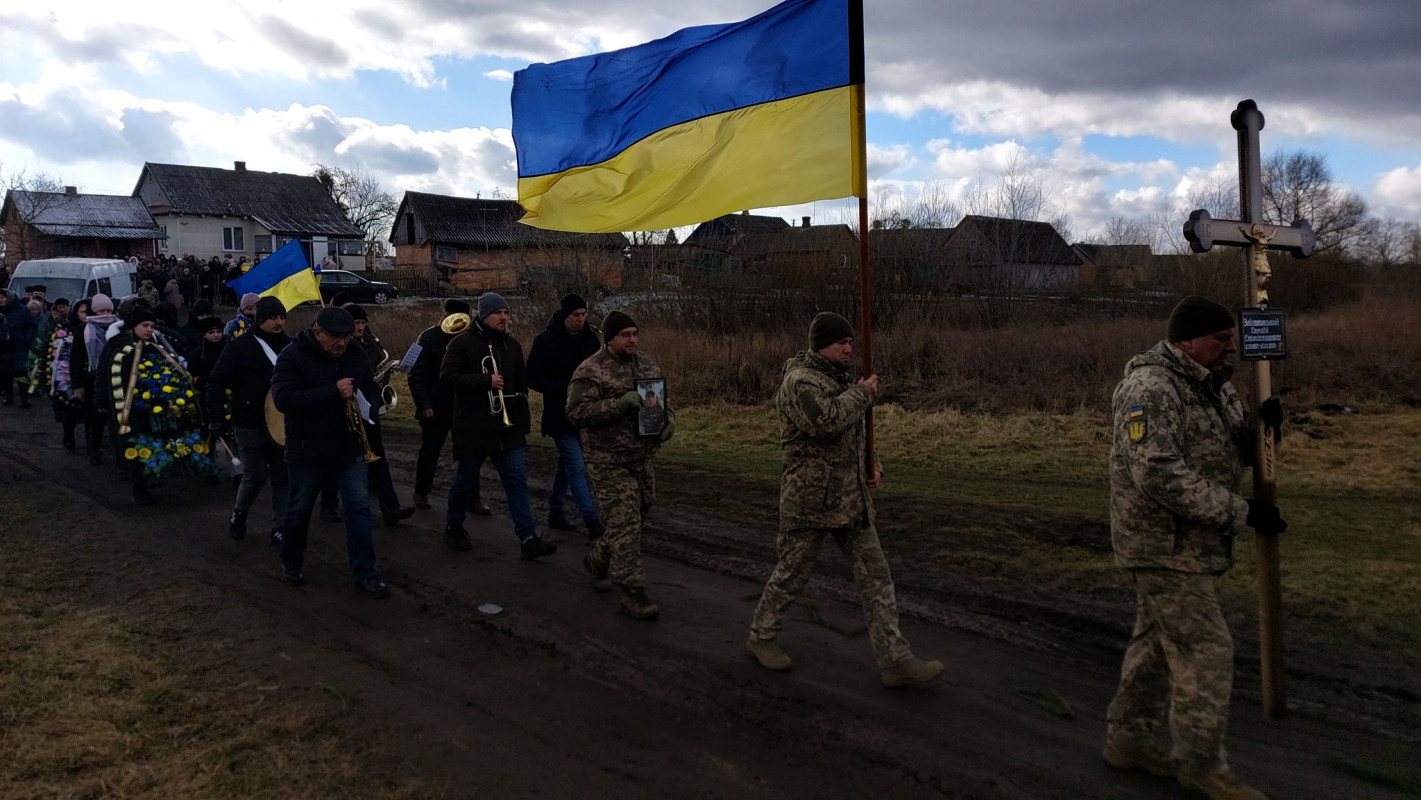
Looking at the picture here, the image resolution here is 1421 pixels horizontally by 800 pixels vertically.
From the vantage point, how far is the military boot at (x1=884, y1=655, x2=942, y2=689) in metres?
5.07

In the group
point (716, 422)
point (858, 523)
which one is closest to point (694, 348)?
point (716, 422)

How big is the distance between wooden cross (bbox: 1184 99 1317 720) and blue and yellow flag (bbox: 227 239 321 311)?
28.5 feet

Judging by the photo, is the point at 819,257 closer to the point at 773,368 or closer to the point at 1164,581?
the point at 773,368

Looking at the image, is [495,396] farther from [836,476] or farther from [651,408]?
[836,476]

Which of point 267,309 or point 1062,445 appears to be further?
point 1062,445

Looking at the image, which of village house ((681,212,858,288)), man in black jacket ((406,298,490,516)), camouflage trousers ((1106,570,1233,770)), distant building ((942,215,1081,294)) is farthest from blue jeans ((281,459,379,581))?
distant building ((942,215,1081,294))

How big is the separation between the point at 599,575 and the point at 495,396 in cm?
177

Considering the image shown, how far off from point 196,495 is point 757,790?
8227mm

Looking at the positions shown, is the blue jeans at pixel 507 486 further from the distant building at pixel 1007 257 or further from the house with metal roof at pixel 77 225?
the house with metal roof at pixel 77 225

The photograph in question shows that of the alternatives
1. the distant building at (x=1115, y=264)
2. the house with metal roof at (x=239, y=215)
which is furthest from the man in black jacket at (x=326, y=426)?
the house with metal roof at (x=239, y=215)

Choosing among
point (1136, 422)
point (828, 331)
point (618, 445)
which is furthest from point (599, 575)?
point (1136, 422)

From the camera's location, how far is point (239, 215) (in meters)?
59.1

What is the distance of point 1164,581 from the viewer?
158 inches

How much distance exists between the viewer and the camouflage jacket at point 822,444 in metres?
4.96
